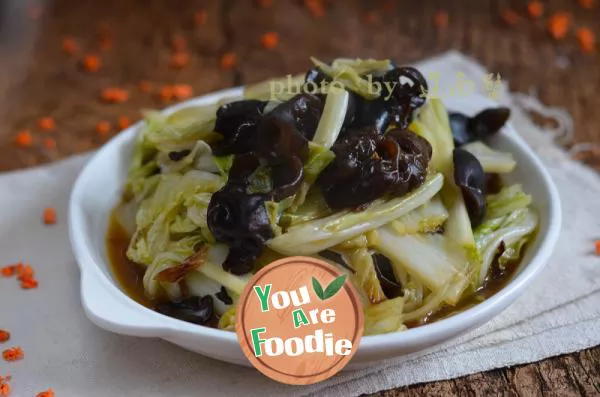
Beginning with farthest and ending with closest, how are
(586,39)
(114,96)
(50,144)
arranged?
(586,39) → (114,96) → (50,144)

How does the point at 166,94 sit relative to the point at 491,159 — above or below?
below

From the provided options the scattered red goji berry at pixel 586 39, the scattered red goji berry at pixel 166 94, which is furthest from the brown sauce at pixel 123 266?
the scattered red goji berry at pixel 586 39

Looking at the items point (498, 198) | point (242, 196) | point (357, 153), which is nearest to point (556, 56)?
point (498, 198)

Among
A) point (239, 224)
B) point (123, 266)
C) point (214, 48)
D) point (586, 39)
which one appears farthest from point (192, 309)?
point (586, 39)

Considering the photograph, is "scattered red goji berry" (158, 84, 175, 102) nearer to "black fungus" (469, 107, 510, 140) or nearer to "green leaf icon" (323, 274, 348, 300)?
"black fungus" (469, 107, 510, 140)

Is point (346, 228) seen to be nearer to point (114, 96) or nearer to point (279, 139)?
point (279, 139)

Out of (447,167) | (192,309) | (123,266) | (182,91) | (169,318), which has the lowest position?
(182,91)

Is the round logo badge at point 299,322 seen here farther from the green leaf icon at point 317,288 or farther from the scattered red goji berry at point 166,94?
the scattered red goji berry at point 166,94
